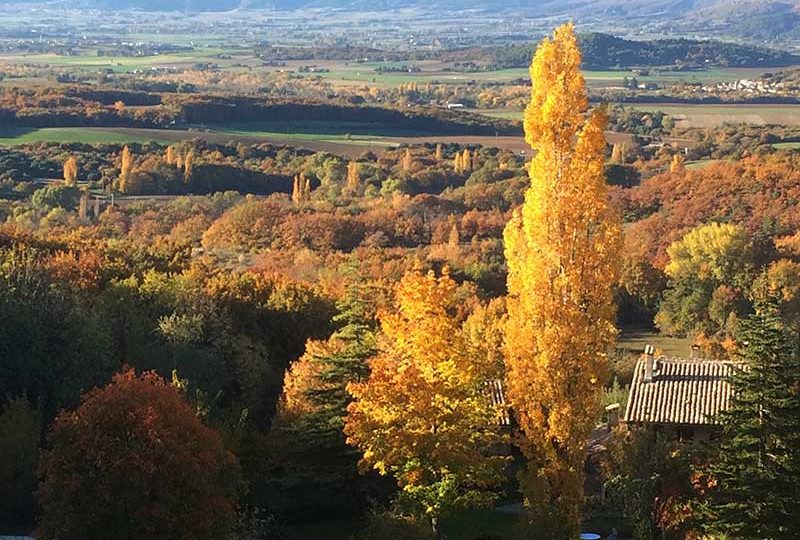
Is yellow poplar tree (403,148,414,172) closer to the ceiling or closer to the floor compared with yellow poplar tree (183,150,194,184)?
closer to the floor

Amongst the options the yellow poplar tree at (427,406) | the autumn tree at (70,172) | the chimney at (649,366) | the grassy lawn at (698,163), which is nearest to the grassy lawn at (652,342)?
the chimney at (649,366)

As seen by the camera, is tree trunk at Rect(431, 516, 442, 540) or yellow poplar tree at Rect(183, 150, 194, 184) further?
yellow poplar tree at Rect(183, 150, 194, 184)

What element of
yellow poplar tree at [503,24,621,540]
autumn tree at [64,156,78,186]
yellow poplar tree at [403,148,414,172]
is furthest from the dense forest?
yellow poplar tree at [403,148,414,172]

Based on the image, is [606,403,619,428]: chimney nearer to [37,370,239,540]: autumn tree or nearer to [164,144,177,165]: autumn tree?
[37,370,239,540]: autumn tree

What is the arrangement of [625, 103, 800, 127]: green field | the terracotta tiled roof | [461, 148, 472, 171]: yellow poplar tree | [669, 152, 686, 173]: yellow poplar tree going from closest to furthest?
the terracotta tiled roof → [669, 152, 686, 173]: yellow poplar tree → [461, 148, 472, 171]: yellow poplar tree → [625, 103, 800, 127]: green field

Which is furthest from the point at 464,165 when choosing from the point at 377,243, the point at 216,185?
the point at 377,243

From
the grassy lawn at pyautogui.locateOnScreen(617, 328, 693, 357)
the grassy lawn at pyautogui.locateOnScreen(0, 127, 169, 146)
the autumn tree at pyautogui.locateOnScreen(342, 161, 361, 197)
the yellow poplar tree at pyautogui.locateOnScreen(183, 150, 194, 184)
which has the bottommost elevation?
the grassy lawn at pyautogui.locateOnScreen(617, 328, 693, 357)
